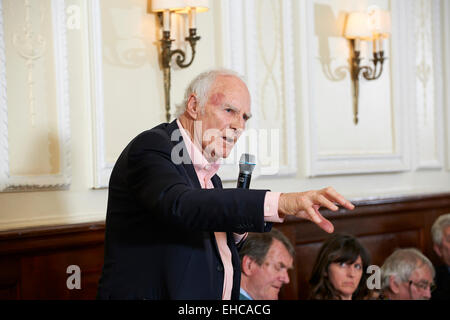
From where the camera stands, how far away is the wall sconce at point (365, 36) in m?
4.02

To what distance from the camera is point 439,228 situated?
13.9 ft

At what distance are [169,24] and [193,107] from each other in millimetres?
1241

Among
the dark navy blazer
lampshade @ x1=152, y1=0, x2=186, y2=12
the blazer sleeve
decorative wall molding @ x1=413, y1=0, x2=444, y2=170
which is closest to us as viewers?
the blazer sleeve

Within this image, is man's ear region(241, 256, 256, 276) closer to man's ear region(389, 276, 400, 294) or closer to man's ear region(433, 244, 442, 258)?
man's ear region(389, 276, 400, 294)

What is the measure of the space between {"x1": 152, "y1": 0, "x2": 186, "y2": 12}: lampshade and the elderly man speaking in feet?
3.85

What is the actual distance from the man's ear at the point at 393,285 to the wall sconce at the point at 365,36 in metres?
1.02

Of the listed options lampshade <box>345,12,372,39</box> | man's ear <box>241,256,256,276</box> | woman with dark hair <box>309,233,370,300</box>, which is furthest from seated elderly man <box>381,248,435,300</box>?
lampshade <box>345,12,372,39</box>

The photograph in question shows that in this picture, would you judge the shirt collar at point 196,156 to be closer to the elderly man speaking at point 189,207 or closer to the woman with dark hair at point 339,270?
the elderly man speaking at point 189,207

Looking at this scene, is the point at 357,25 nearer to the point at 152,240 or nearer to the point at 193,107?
the point at 193,107

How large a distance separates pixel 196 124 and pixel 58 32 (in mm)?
1088

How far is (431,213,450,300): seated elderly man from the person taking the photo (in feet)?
13.2

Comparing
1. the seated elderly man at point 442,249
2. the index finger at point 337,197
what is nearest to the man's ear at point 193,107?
the index finger at point 337,197

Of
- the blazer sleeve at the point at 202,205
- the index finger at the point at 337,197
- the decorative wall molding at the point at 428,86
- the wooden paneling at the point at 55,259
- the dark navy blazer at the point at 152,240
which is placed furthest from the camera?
the decorative wall molding at the point at 428,86

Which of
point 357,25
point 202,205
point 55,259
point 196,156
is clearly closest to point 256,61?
point 357,25
